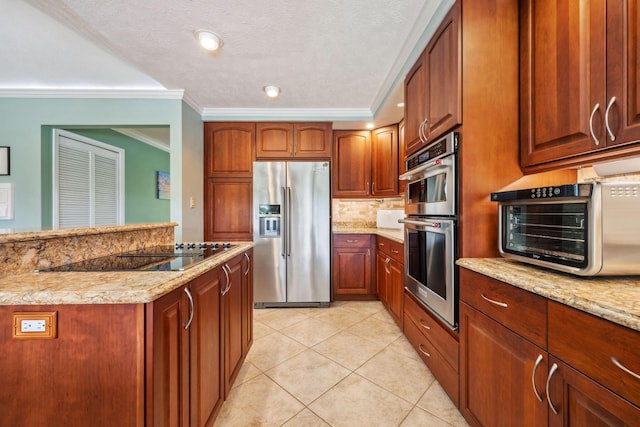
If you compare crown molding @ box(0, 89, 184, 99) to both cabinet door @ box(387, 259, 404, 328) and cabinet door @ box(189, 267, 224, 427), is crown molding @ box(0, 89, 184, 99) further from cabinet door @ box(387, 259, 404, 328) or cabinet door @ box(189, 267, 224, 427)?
cabinet door @ box(387, 259, 404, 328)

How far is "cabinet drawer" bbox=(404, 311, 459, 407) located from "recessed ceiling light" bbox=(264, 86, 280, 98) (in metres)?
2.41

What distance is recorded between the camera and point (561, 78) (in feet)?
3.63

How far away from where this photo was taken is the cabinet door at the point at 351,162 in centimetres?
327

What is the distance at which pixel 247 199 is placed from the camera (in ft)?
10.2

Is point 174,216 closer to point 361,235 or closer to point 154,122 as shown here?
point 154,122

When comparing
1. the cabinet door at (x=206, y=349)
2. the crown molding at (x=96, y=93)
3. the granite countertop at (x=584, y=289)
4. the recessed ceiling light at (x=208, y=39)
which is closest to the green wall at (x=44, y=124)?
the crown molding at (x=96, y=93)

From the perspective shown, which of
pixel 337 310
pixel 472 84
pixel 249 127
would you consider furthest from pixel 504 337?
pixel 249 127

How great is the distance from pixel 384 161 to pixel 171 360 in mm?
2906

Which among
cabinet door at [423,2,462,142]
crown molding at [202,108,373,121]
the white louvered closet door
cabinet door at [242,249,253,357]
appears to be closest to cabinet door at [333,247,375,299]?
cabinet door at [242,249,253,357]

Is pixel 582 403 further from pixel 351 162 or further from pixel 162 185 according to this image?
pixel 162 185

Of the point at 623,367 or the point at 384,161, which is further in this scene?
the point at 384,161

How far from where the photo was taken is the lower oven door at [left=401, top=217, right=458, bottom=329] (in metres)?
1.35

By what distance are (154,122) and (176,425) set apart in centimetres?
276

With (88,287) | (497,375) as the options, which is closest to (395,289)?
(497,375)
